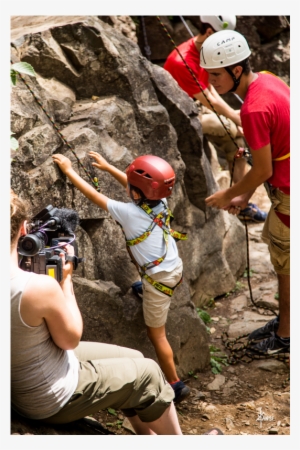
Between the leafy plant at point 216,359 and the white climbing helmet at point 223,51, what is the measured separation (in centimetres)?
339

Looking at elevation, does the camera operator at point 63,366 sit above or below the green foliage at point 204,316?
above

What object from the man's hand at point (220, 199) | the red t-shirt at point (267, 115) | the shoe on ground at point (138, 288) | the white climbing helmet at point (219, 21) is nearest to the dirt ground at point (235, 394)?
the shoe on ground at point (138, 288)

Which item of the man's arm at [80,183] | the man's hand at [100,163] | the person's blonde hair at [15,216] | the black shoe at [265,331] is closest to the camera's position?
the person's blonde hair at [15,216]

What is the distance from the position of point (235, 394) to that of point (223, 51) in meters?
3.66

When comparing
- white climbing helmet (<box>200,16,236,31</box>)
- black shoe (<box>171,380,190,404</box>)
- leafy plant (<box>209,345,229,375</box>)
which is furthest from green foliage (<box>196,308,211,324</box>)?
white climbing helmet (<box>200,16,236,31</box>)

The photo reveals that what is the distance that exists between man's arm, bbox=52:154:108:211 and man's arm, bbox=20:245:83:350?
5.46 feet

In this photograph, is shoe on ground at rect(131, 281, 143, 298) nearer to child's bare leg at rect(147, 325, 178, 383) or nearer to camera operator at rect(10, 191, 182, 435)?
child's bare leg at rect(147, 325, 178, 383)

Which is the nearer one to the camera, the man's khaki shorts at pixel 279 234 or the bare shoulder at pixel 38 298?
the bare shoulder at pixel 38 298

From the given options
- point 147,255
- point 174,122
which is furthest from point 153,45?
point 147,255

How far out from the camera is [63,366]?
11.4 feet

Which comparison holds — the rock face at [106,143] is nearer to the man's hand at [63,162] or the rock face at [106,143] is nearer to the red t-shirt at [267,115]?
the man's hand at [63,162]

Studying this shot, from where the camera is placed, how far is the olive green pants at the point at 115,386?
3.59 m

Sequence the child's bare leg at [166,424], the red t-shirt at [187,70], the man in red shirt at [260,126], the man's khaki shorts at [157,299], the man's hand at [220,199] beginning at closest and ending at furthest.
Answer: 1. the child's bare leg at [166,424]
2. the man's khaki shorts at [157,299]
3. the man in red shirt at [260,126]
4. the man's hand at [220,199]
5. the red t-shirt at [187,70]

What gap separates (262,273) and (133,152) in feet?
11.3
